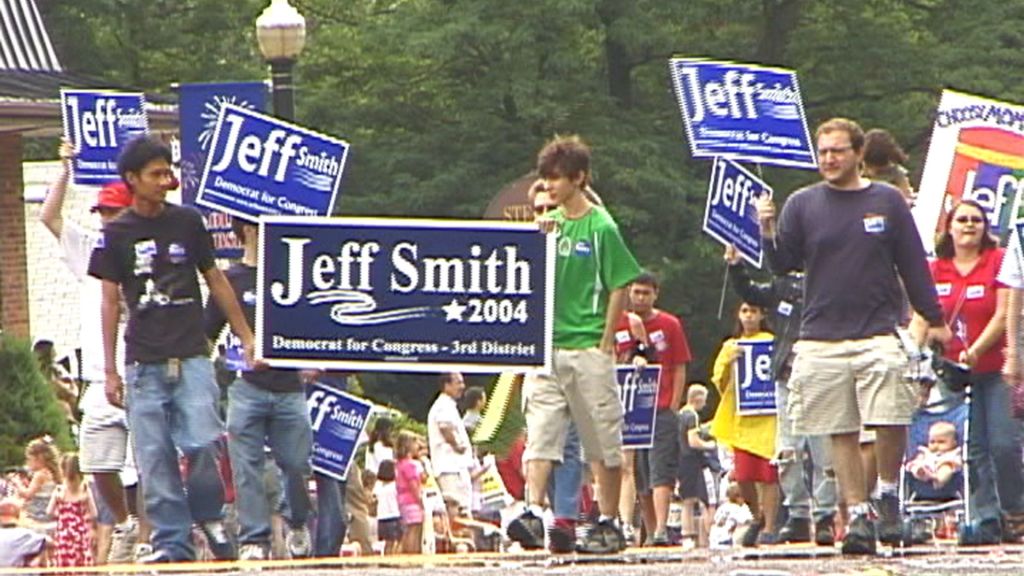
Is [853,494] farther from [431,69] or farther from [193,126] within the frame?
[431,69]

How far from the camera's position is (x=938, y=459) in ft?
59.9

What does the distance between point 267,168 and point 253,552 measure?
9.34 feet

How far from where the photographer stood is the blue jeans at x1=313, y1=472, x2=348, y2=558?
57.8 feet

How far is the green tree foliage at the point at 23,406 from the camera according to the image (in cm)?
2339

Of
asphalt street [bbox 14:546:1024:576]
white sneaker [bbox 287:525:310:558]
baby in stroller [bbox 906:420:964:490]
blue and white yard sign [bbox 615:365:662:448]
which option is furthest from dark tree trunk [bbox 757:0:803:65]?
asphalt street [bbox 14:546:1024:576]

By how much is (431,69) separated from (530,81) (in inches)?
88.2

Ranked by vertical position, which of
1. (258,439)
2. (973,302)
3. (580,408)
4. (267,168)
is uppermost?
(267,168)

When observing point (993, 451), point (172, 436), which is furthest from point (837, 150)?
point (172, 436)

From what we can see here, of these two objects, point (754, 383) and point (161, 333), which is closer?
point (161, 333)

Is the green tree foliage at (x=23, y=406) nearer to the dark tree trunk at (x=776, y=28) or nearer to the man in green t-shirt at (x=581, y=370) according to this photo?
the man in green t-shirt at (x=581, y=370)

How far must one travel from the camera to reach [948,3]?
43.3 metres

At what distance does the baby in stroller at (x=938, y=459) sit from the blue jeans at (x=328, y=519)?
315 centimetres

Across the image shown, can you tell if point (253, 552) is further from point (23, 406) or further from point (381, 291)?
point (23, 406)

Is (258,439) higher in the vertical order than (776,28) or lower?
lower
